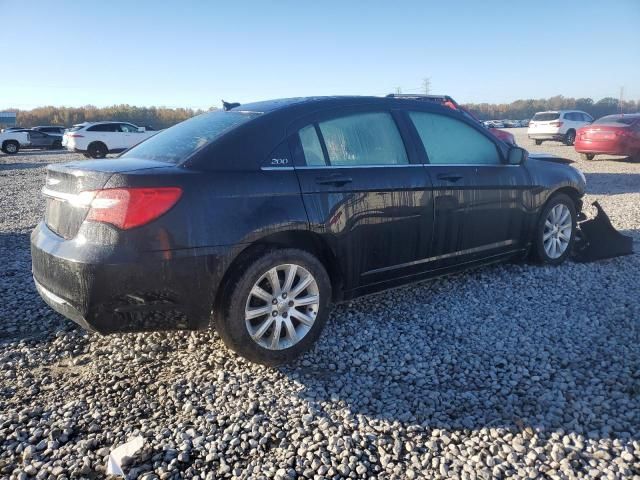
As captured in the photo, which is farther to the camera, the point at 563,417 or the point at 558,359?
the point at 558,359

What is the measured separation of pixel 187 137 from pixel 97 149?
21.9 m

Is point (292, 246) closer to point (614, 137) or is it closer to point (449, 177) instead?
point (449, 177)

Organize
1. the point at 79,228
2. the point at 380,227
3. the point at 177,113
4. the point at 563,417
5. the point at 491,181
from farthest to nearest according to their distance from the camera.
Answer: the point at 177,113 < the point at 491,181 < the point at 380,227 < the point at 79,228 < the point at 563,417

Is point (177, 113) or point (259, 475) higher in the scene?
point (177, 113)

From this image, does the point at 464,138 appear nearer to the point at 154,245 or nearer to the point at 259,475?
the point at 154,245

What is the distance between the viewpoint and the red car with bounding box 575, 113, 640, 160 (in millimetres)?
14758

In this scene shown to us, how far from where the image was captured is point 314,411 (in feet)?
8.82

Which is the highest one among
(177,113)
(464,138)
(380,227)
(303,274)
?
(177,113)

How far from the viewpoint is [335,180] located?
132 inches

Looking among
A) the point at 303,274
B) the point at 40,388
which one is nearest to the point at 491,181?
the point at 303,274

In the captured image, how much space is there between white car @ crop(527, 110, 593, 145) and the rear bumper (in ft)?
78.1

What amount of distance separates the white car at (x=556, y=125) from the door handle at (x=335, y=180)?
74.9 feet

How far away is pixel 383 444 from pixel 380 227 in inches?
63.1

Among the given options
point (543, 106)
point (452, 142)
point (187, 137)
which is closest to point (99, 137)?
point (187, 137)
